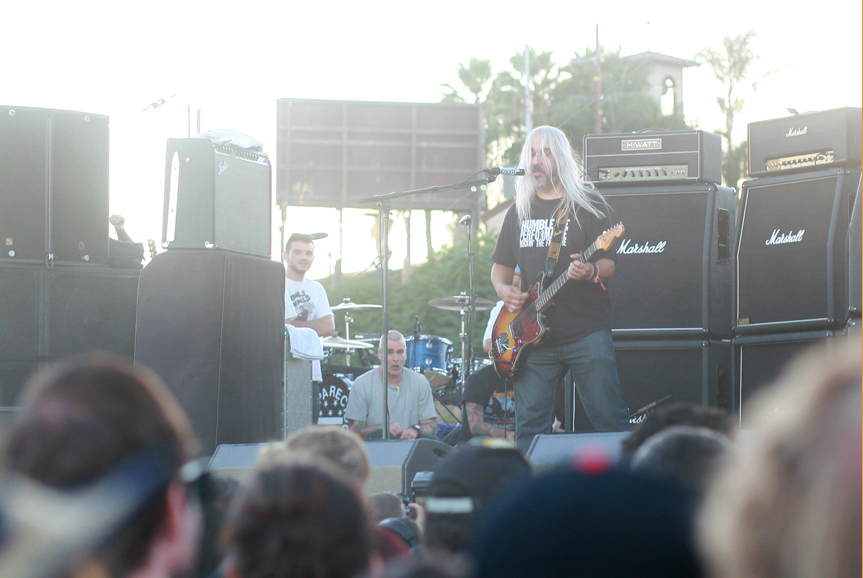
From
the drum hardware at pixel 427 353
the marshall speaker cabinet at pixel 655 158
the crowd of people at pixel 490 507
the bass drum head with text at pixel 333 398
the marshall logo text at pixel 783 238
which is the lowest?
the bass drum head with text at pixel 333 398

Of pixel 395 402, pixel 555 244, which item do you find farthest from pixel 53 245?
pixel 395 402

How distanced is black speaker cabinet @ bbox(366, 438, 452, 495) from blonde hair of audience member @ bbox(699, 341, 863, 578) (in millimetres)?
3293

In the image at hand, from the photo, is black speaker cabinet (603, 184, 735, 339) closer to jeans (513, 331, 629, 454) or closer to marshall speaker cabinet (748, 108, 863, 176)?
marshall speaker cabinet (748, 108, 863, 176)

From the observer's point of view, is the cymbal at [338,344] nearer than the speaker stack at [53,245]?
No

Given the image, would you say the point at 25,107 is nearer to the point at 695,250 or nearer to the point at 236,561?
the point at 695,250

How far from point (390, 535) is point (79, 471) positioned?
1150mm

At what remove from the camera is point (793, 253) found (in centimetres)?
578

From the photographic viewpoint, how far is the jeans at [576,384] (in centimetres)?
486

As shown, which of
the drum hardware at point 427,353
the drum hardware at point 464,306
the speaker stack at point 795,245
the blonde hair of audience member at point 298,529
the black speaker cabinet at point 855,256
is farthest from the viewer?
the drum hardware at point 427,353

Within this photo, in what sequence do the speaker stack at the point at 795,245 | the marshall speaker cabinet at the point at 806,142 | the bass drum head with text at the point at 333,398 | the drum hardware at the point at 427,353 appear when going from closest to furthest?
1. the speaker stack at the point at 795,245
2. the marshall speaker cabinet at the point at 806,142
3. the bass drum head with text at the point at 333,398
4. the drum hardware at the point at 427,353

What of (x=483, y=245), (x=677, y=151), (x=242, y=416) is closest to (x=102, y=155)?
(x=242, y=416)

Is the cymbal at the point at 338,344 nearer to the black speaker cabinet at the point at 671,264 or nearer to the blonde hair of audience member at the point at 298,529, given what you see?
the black speaker cabinet at the point at 671,264

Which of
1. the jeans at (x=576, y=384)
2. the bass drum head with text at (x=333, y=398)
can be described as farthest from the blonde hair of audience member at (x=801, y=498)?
the bass drum head with text at (x=333, y=398)

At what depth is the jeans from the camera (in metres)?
4.86
